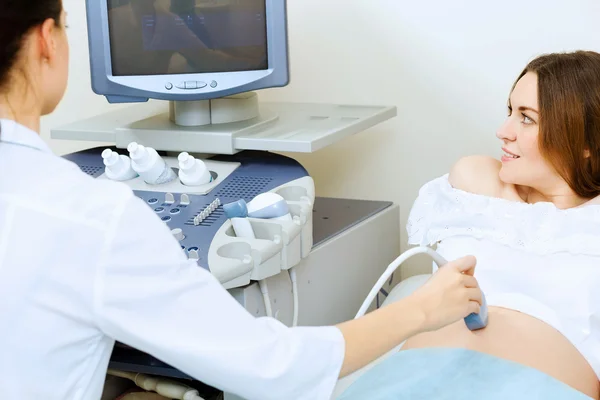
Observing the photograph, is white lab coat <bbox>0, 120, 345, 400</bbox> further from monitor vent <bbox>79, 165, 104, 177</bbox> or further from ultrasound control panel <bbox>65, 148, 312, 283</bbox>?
monitor vent <bbox>79, 165, 104, 177</bbox>

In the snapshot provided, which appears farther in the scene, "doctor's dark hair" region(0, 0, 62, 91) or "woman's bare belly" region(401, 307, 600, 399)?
"woman's bare belly" region(401, 307, 600, 399)

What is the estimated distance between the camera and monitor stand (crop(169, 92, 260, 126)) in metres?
1.78

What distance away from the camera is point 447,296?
1.07 meters

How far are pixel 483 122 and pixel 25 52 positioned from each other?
4.50ft

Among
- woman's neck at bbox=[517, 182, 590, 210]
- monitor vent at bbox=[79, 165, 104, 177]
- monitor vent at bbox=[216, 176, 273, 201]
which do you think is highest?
monitor vent at bbox=[79, 165, 104, 177]

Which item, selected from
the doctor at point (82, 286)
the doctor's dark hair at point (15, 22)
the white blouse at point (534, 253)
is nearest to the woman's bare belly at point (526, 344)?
the white blouse at point (534, 253)

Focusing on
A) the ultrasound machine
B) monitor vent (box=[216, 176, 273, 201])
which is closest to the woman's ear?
the ultrasound machine

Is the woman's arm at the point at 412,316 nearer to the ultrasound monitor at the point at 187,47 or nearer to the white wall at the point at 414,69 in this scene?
the ultrasound monitor at the point at 187,47

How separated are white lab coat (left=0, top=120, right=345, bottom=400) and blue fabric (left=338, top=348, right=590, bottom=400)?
422mm

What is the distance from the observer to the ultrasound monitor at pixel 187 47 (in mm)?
1687

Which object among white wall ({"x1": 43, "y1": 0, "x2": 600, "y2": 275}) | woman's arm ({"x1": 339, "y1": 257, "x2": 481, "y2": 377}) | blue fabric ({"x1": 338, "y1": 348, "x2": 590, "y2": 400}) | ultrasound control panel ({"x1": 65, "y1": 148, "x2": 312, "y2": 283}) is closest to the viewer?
woman's arm ({"x1": 339, "y1": 257, "x2": 481, "y2": 377})

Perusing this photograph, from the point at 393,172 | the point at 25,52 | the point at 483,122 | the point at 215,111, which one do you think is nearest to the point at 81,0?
the point at 215,111

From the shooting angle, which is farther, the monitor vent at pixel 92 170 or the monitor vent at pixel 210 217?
the monitor vent at pixel 92 170

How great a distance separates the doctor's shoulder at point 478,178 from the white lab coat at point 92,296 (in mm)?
834
